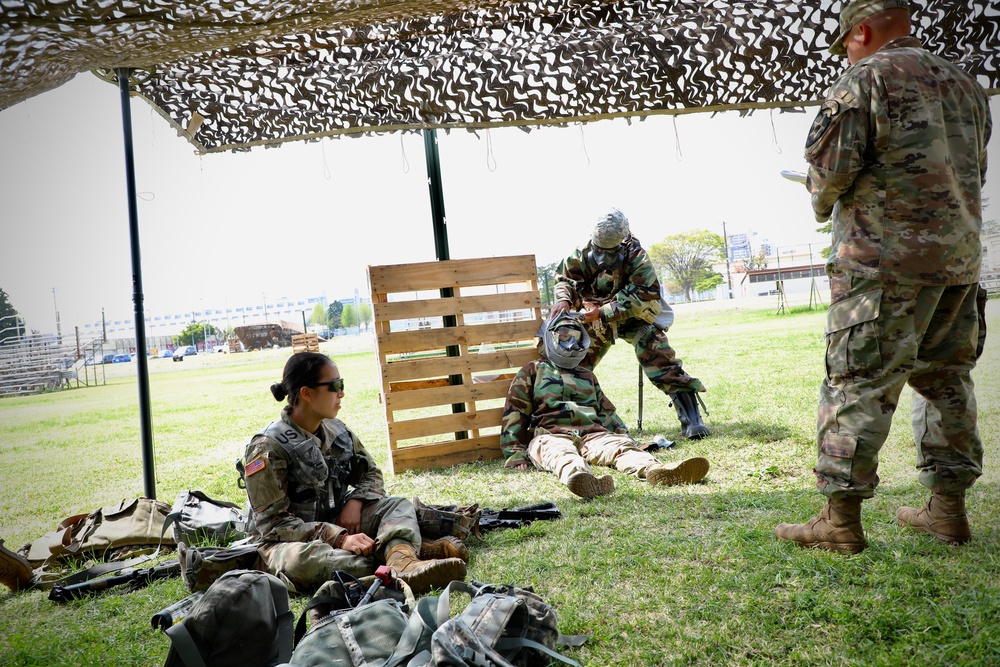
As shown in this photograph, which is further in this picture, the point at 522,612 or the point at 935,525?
the point at 935,525

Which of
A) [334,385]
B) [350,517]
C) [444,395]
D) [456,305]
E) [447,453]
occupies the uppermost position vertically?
[456,305]

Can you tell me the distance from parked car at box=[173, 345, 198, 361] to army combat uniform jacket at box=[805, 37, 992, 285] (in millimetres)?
14000

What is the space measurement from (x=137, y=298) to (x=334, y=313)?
1033cm

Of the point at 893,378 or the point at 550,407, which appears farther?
the point at 550,407

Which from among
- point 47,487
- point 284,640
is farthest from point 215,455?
point 284,640

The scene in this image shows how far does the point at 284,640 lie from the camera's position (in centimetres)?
202

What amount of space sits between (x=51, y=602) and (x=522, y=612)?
7.98 feet

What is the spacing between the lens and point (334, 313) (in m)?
14.6

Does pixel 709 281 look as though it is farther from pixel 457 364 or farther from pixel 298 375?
pixel 298 375

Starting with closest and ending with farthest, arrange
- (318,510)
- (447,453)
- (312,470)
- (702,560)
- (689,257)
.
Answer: (702,560) < (312,470) < (318,510) < (447,453) < (689,257)

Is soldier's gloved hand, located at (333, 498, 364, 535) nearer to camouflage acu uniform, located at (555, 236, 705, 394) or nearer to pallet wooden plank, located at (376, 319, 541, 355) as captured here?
pallet wooden plank, located at (376, 319, 541, 355)

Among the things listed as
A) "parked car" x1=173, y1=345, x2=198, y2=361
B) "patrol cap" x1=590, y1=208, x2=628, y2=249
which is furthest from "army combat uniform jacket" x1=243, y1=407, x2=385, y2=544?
"parked car" x1=173, y1=345, x2=198, y2=361

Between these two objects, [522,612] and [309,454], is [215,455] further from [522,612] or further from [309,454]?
[522,612]

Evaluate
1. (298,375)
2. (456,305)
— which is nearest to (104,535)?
(298,375)
